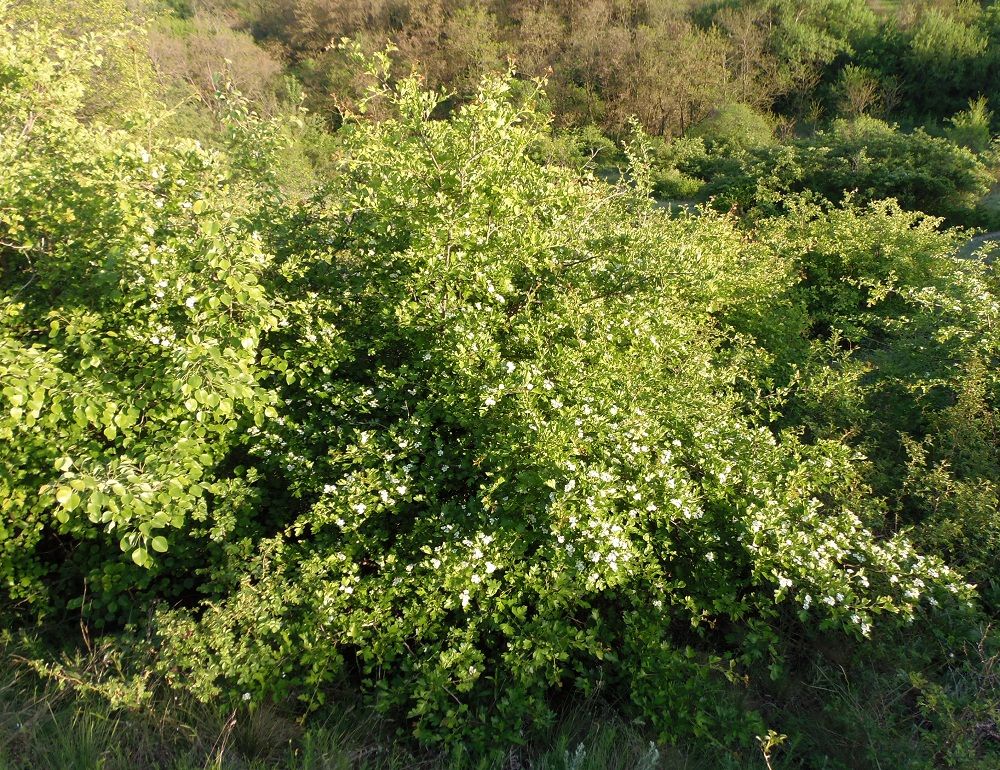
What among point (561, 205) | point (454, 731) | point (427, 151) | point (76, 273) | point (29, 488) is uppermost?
point (427, 151)

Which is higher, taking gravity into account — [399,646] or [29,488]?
[29,488]

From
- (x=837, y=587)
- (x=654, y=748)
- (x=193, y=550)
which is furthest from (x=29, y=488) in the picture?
(x=837, y=587)

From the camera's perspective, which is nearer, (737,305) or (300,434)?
(300,434)

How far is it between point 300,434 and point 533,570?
149 cm

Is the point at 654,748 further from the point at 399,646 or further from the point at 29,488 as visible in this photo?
the point at 29,488

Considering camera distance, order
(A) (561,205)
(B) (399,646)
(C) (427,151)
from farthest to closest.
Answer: (A) (561,205), (C) (427,151), (B) (399,646)

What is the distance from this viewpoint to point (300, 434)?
3533mm

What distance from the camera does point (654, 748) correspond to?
8.73 ft

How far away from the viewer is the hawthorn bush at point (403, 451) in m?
2.88

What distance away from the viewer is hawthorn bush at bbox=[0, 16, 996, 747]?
2883mm

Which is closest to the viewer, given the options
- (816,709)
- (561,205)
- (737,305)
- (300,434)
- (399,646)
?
(399,646)

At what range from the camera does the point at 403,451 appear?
132 inches

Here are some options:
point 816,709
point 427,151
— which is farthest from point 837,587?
point 427,151

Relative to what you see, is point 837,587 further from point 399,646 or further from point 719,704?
point 399,646
